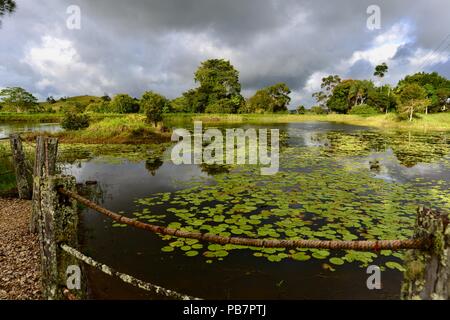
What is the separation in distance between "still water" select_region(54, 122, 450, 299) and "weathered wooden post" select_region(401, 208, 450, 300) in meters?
2.73

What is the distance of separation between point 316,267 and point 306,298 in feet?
2.56

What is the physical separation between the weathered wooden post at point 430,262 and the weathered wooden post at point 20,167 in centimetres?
866

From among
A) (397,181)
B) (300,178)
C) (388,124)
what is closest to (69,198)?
(300,178)

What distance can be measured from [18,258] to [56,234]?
2620 millimetres

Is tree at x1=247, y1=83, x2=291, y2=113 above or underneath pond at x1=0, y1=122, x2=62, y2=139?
above

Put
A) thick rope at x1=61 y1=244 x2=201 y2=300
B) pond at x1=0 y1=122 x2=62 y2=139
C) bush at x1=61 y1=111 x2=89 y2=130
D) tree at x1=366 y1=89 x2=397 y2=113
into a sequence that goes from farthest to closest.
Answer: tree at x1=366 y1=89 x2=397 y2=113 < pond at x1=0 y1=122 x2=62 y2=139 < bush at x1=61 y1=111 x2=89 y2=130 < thick rope at x1=61 y1=244 x2=201 y2=300

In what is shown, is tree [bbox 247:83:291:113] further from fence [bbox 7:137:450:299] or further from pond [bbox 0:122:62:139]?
fence [bbox 7:137:450:299]

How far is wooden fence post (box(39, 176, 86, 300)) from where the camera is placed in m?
2.68

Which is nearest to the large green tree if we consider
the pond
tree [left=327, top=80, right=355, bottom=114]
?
tree [left=327, top=80, right=355, bottom=114]

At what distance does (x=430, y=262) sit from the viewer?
1542mm

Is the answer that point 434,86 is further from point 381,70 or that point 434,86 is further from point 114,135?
point 114,135
